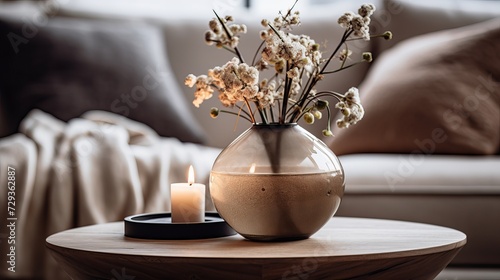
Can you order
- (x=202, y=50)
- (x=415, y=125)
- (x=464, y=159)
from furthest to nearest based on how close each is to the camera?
(x=202, y=50) < (x=415, y=125) < (x=464, y=159)

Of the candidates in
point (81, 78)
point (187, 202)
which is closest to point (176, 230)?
point (187, 202)

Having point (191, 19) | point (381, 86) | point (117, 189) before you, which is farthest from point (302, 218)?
point (191, 19)

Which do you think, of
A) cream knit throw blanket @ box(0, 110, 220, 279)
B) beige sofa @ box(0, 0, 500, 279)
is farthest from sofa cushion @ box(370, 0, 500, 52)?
cream knit throw blanket @ box(0, 110, 220, 279)

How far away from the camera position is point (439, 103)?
2102 millimetres

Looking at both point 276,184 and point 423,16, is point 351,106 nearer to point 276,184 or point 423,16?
point 276,184

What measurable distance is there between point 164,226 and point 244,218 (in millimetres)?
132

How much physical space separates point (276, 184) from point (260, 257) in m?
0.16

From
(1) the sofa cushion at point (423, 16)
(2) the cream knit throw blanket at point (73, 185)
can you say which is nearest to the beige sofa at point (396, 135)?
(1) the sofa cushion at point (423, 16)

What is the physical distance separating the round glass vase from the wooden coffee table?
30 millimetres

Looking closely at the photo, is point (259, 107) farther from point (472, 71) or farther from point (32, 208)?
point (472, 71)

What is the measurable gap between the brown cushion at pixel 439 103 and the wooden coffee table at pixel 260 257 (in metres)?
0.96

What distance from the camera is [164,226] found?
1.11 meters

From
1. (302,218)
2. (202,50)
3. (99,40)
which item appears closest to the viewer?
(302,218)

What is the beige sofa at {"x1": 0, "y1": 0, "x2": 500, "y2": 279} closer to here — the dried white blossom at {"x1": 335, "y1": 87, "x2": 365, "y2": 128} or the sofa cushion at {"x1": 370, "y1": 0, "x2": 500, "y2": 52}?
the sofa cushion at {"x1": 370, "y1": 0, "x2": 500, "y2": 52}
